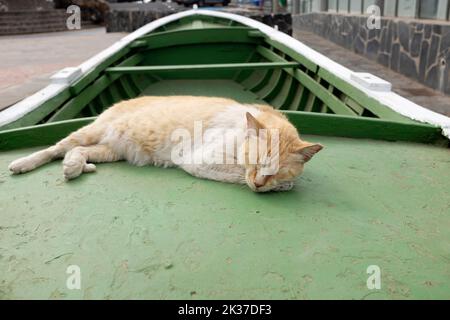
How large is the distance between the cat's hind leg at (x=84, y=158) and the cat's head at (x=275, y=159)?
887mm

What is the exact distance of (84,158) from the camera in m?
2.30

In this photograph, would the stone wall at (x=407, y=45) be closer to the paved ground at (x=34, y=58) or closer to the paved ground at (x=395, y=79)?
the paved ground at (x=395, y=79)

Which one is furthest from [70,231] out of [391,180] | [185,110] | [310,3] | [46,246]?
[310,3]

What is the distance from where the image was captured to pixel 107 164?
2416mm

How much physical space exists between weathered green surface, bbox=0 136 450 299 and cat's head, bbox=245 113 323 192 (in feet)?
0.25

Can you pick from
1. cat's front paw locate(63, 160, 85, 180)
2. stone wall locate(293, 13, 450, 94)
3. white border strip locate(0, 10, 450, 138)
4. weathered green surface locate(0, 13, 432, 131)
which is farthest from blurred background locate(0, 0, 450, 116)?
cat's front paw locate(63, 160, 85, 180)

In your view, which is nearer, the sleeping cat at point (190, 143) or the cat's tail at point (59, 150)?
the sleeping cat at point (190, 143)

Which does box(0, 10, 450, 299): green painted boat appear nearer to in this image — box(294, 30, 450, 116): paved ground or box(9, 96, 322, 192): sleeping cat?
box(9, 96, 322, 192): sleeping cat

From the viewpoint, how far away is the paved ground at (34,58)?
246 inches

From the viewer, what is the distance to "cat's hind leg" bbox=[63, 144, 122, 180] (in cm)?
217

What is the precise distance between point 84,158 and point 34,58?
8.86m

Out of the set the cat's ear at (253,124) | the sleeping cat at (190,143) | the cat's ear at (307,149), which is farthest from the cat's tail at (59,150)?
the cat's ear at (307,149)

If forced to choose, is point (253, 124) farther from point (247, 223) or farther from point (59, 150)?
point (59, 150)

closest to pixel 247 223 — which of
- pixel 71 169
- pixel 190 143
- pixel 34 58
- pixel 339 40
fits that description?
pixel 190 143
